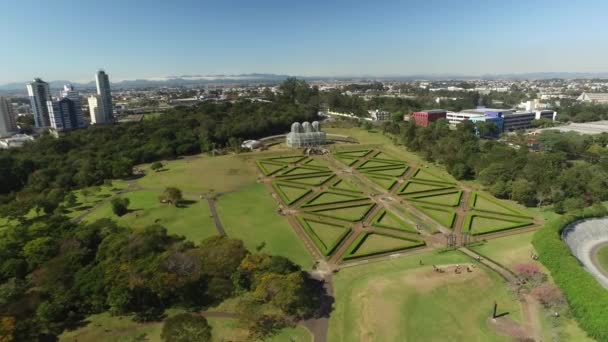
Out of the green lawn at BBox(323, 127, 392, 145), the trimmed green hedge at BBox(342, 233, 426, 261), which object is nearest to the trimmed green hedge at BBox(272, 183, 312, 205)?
the trimmed green hedge at BBox(342, 233, 426, 261)

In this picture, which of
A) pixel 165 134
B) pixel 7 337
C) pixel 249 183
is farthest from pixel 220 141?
pixel 7 337

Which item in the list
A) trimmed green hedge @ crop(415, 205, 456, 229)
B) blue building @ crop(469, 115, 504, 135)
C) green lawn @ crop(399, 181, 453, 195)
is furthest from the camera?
blue building @ crop(469, 115, 504, 135)

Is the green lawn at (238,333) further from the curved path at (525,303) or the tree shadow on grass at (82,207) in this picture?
the tree shadow on grass at (82,207)

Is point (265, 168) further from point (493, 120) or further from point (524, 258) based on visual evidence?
point (493, 120)

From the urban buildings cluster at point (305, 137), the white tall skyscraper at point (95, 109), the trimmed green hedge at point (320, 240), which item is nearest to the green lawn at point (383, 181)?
the trimmed green hedge at point (320, 240)

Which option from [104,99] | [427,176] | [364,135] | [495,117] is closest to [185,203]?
[427,176]

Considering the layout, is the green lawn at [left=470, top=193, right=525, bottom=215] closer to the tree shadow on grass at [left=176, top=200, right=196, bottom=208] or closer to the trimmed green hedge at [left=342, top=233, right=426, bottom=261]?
the trimmed green hedge at [left=342, top=233, right=426, bottom=261]
